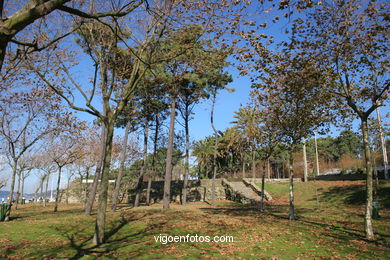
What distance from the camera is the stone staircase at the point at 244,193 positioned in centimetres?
2553

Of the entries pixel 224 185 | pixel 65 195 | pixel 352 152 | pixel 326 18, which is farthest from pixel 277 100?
pixel 352 152

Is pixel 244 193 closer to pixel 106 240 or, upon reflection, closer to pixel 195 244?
pixel 195 244

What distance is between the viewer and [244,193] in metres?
27.4

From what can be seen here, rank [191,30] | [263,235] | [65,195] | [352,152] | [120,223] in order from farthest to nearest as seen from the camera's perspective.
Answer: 1. [352,152]
2. [65,195]
3. [120,223]
4. [263,235]
5. [191,30]

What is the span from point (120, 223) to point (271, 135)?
1122 cm

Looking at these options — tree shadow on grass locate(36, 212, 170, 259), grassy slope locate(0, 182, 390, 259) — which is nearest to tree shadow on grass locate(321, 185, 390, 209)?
grassy slope locate(0, 182, 390, 259)

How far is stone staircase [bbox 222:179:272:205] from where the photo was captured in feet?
83.8

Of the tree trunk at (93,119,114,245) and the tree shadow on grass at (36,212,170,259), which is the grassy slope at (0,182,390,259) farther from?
the tree trunk at (93,119,114,245)

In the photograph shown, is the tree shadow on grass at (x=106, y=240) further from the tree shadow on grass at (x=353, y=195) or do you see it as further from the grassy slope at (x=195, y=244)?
the tree shadow on grass at (x=353, y=195)

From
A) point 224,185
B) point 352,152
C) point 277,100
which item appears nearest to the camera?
point 277,100

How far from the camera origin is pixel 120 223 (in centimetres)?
1211

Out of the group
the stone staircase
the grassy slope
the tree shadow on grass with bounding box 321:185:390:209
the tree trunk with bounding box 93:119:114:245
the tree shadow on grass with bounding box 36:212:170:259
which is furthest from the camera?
the stone staircase

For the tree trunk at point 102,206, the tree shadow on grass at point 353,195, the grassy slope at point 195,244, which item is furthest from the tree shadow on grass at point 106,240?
the tree shadow on grass at point 353,195

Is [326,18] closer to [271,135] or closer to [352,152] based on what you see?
A: [271,135]
